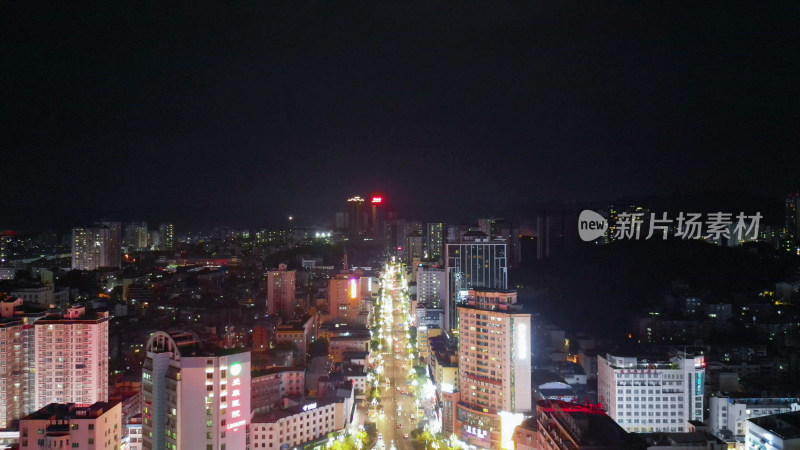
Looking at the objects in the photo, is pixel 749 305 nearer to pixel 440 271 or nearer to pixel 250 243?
pixel 440 271

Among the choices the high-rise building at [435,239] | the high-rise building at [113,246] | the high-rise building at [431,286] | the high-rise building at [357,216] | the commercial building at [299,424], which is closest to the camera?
→ the commercial building at [299,424]

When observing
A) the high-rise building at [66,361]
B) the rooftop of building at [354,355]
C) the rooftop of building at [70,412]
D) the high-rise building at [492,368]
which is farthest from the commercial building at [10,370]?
the high-rise building at [492,368]

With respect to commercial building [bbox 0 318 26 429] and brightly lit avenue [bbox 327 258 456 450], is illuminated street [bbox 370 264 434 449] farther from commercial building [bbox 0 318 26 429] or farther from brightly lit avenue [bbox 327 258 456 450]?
→ commercial building [bbox 0 318 26 429]

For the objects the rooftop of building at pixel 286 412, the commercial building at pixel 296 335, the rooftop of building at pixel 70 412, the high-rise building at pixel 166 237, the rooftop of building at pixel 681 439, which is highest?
the high-rise building at pixel 166 237

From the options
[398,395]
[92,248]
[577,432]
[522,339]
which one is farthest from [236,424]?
[92,248]

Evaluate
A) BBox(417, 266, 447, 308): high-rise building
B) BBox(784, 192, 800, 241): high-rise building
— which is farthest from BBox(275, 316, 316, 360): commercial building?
BBox(784, 192, 800, 241): high-rise building

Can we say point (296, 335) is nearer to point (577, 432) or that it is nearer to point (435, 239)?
point (577, 432)

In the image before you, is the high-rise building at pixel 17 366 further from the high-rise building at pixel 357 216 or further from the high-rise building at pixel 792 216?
the high-rise building at pixel 357 216

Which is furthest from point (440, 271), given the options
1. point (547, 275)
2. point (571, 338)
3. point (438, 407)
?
point (438, 407)
